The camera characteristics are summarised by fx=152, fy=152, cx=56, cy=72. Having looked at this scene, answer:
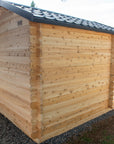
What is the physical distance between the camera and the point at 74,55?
468 cm

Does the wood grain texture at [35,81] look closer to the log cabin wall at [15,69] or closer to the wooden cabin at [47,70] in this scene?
the wooden cabin at [47,70]

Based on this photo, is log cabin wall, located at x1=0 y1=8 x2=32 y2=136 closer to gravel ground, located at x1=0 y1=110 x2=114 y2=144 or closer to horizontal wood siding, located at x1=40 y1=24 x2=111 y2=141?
gravel ground, located at x1=0 y1=110 x2=114 y2=144

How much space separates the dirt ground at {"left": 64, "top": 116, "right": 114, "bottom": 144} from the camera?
13.9 feet

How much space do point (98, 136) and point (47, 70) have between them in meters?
2.47

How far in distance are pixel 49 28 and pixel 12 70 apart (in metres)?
1.77

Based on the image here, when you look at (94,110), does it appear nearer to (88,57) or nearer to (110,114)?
(110,114)

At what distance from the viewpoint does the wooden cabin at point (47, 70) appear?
3.88 m

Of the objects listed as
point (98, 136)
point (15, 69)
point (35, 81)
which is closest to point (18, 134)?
point (35, 81)

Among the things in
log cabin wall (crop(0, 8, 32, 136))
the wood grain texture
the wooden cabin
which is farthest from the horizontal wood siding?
log cabin wall (crop(0, 8, 32, 136))

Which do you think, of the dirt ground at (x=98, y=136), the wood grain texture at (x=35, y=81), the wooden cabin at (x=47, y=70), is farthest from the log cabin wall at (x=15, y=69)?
the dirt ground at (x=98, y=136)

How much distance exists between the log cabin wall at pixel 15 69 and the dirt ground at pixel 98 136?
1.38m

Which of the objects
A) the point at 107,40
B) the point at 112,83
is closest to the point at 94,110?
the point at 112,83

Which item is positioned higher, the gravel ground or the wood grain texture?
the wood grain texture

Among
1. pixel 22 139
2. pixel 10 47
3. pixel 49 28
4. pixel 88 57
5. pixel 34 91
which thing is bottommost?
pixel 22 139
